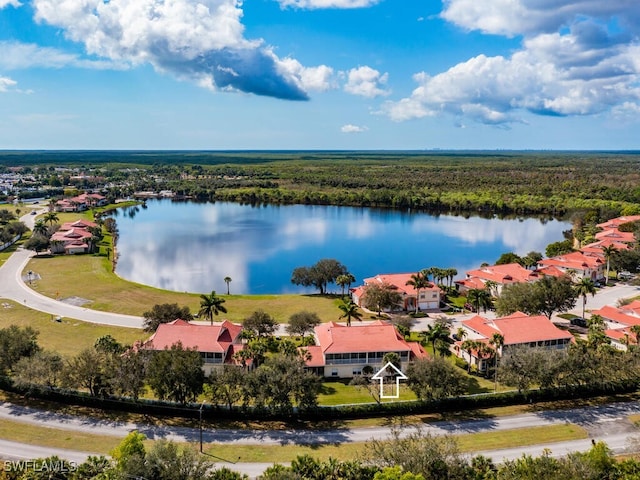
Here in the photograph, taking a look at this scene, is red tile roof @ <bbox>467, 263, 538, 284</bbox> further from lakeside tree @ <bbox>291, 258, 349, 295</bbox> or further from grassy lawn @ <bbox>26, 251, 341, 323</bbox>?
grassy lawn @ <bbox>26, 251, 341, 323</bbox>

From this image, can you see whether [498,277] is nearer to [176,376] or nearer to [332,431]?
[332,431]

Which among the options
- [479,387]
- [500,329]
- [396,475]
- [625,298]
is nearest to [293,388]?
[396,475]

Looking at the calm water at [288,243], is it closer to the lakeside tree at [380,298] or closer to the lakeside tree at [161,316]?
the lakeside tree at [380,298]

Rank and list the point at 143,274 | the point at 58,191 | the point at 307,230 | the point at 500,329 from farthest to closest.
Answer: the point at 58,191, the point at 307,230, the point at 143,274, the point at 500,329

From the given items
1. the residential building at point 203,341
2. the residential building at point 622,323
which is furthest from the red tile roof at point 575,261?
the residential building at point 203,341

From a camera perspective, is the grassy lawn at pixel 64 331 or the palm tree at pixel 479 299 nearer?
the grassy lawn at pixel 64 331

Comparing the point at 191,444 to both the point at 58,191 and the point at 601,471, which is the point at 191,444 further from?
the point at 58,191
